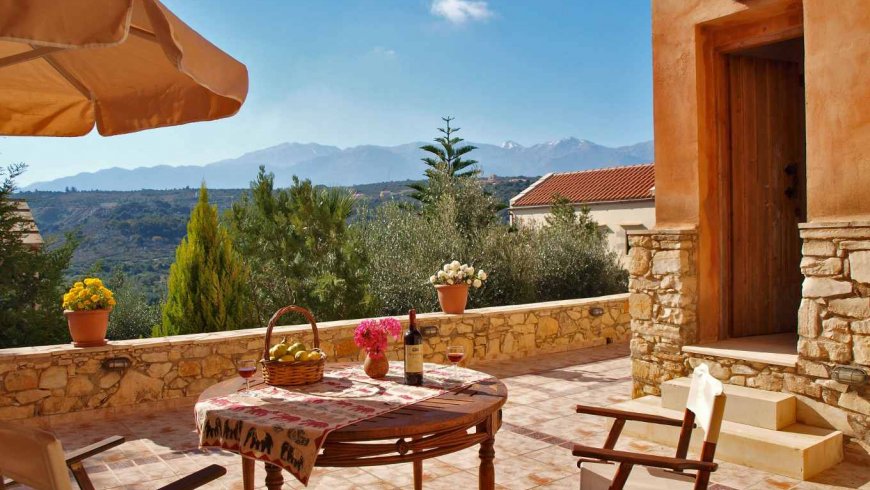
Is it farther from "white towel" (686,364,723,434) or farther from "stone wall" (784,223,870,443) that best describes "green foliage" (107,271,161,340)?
"white towel" (686,364,723,434)

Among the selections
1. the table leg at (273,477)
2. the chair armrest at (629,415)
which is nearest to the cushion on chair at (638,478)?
the chair armrest at (629,415)

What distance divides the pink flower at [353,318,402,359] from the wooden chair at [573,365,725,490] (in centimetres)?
95

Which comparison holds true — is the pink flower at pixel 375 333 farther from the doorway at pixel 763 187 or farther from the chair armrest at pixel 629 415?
the doorway at pixel 763 187

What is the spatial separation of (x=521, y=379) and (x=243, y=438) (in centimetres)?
473

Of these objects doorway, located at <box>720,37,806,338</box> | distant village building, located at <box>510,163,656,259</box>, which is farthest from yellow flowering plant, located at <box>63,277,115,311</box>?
distant village building, located at <box>510,163,656,259</box>

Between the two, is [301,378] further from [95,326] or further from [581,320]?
[581,320]

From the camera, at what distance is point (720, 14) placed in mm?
4949

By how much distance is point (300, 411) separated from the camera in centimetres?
247

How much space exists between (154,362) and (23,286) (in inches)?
160

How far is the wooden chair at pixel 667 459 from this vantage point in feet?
7.50

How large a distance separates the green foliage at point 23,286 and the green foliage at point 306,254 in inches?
137

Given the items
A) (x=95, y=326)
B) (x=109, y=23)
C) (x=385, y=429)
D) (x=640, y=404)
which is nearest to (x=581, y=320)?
(x=640, y=404)

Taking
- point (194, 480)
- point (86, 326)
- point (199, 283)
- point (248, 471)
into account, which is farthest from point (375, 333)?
point (199, 283)

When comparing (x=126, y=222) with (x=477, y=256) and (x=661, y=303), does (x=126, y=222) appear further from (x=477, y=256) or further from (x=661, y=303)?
(x=661, y=303)
